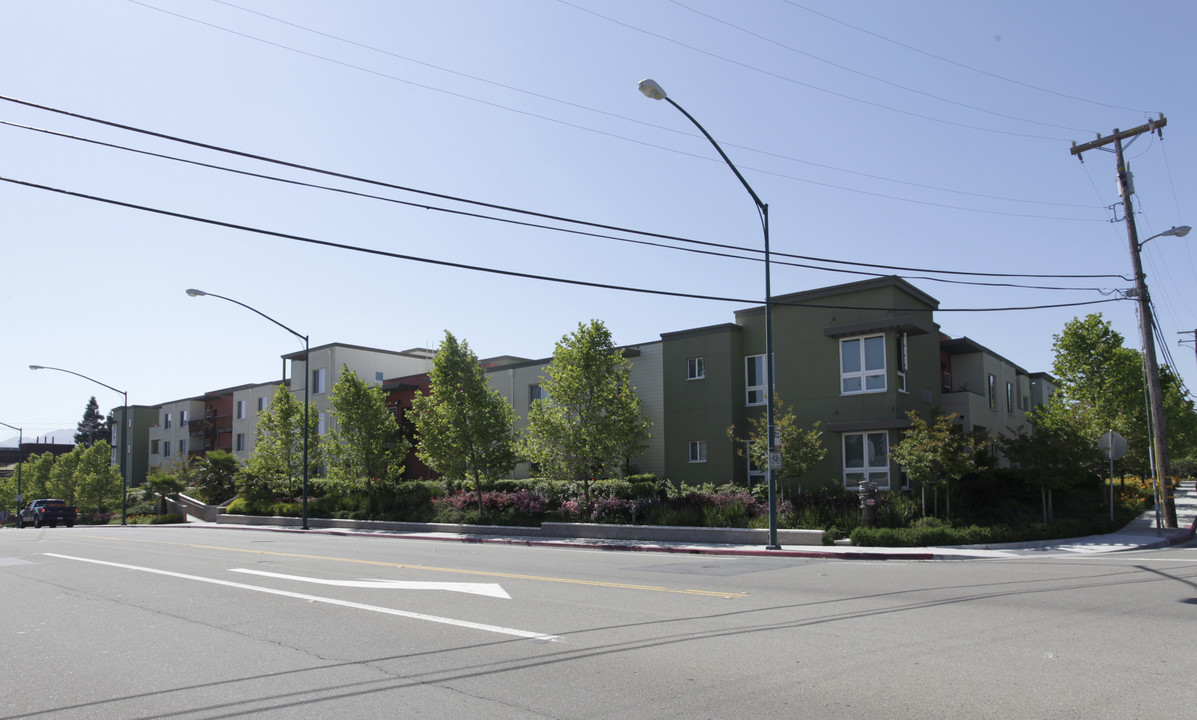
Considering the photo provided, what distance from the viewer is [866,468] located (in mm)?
25391

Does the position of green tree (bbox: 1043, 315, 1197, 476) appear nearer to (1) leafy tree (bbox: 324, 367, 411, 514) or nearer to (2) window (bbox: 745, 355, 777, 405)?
(2) window (bbox: 745, 355, 777, 405)

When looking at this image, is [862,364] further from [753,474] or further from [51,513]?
[51,513]

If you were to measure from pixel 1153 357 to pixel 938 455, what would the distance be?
8.59m

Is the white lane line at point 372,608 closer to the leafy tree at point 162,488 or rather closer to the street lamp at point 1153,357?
the street lamp at point 1153,357

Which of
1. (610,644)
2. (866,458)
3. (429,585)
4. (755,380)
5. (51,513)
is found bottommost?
(51,513)

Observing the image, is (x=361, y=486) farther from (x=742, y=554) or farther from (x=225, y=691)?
(x=225, y=691)

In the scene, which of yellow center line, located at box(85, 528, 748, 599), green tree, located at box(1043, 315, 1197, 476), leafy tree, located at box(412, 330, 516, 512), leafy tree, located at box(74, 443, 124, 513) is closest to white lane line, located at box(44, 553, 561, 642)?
yellow center line, located at box(85, 528, 748, 599)

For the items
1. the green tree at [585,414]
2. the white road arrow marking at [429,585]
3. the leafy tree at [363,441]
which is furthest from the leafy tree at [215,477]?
the white road arrow marking at [429,585]

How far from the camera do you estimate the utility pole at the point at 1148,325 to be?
22.9m

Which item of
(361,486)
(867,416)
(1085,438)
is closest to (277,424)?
(361,486)

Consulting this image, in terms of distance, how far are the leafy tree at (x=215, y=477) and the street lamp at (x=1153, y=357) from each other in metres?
43.6

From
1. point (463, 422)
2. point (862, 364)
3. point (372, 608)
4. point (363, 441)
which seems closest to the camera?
point (372, 608)

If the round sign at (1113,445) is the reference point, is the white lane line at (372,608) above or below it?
below

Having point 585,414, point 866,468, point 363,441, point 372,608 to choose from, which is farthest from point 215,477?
point 372,608
